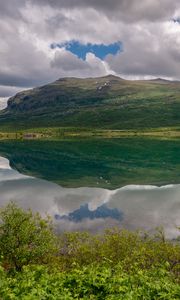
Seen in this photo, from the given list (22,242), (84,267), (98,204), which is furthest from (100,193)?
(84,267)

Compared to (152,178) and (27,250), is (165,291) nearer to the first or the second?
(27,250)

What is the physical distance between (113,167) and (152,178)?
130 ft

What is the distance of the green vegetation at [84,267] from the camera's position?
25547 millimetres

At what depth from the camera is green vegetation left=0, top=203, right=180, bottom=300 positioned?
25.5 meters

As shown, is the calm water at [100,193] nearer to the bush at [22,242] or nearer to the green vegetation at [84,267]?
the green vegetation at [84,267]

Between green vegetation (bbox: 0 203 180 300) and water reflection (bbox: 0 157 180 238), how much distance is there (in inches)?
1203

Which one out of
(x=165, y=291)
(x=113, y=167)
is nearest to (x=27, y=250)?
(x=165, y=291)

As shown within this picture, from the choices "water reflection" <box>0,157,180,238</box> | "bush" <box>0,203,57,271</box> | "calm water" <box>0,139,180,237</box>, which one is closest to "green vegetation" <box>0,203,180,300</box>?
"bush" <box>0,203,57,271</box>

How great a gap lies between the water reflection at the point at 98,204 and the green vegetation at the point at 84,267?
100 ft

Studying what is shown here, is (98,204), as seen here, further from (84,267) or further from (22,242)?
(84,267)

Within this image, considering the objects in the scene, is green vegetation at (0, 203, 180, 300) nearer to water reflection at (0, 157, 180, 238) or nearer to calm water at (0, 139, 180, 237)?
water reflection at (0, 157, 180, 238)

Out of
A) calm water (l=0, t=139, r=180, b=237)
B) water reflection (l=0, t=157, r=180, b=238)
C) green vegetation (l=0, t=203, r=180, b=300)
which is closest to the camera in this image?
green vegetation (l=0, t=203, r=180, b=300)

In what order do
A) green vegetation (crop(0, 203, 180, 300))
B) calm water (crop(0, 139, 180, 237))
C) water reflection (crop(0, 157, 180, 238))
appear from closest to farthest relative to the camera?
green vegetation (crop(0, 203, 180, 300)), water reflection (crop(0, 157, 180, 238)), calm water (crop(0, 139, 180, 237))

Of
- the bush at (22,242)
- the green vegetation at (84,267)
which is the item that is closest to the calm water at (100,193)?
the green vegetation at (84,267)
